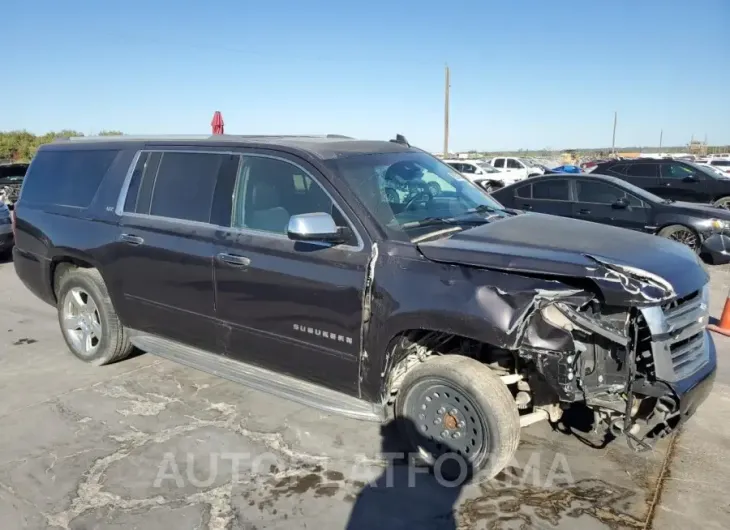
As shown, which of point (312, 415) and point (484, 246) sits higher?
point (484, 246)

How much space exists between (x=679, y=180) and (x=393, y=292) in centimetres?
1356

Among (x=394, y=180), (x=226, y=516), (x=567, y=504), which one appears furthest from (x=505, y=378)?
(x=226, y=516)

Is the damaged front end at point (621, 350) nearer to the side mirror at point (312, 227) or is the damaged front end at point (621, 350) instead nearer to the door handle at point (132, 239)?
the side mirror at point (312, 227)

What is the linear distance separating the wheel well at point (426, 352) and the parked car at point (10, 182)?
41.1ft

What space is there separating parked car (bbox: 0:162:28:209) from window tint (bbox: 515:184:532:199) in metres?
11.0

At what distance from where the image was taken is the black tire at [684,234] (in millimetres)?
9867

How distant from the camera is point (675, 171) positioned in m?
14.5

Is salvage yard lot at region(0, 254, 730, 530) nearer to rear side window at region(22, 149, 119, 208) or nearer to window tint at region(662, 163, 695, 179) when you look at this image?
rear side window at region(22, 149, 119, 208)

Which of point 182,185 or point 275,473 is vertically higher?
point 182,185

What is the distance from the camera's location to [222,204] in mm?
4070

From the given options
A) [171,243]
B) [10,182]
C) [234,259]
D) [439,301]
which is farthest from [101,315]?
[10,182]

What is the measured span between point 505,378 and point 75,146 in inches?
166

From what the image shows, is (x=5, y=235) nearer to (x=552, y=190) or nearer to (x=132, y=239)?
(x=132, y=239)

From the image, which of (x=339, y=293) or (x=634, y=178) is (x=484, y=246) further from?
(x=634, y=178)
